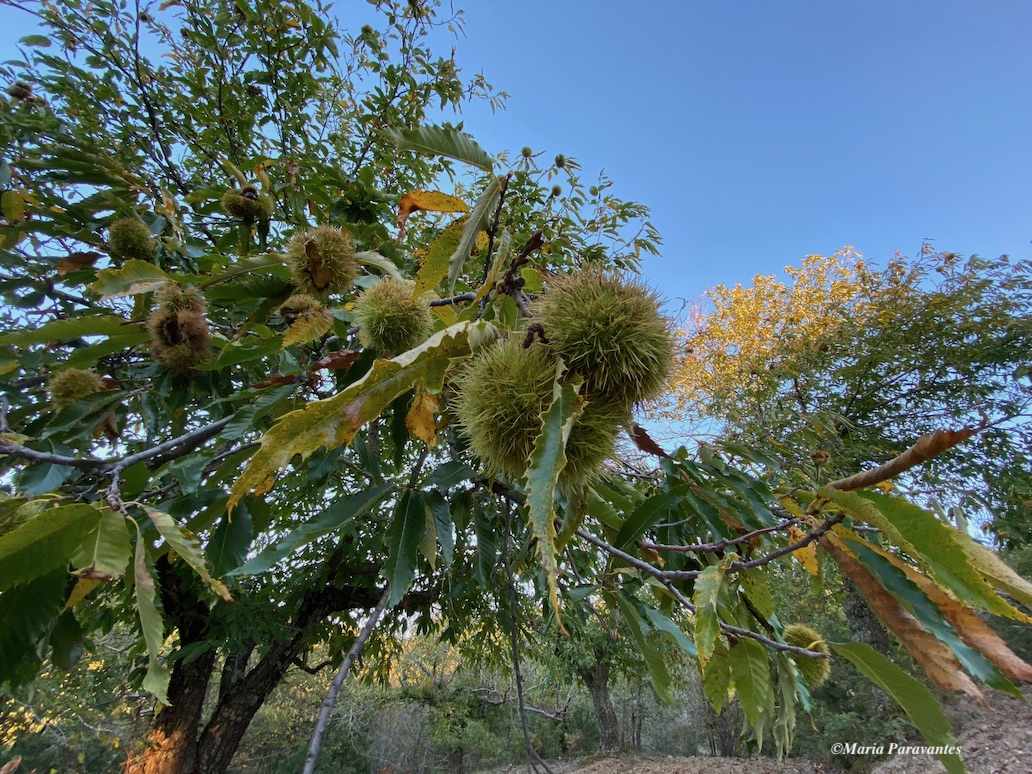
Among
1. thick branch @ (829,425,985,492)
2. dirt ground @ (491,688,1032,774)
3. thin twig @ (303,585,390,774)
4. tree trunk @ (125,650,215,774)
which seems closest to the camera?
thick branch @ (829,425,985,492)

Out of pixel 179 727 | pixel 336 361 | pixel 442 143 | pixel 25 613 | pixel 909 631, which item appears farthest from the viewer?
pixel 179 727

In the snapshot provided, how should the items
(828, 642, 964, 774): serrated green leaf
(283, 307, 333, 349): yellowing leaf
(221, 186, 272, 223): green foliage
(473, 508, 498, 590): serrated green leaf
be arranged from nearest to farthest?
(828, 642, 964, 774): serrated green leaf < (283, 307, 333, 349): yellowing leaf < (473, 508, 498, 590): serrated green leaf < (221, 186, 272, 223): green foliage

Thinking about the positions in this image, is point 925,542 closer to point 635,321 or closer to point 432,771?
point 635,321

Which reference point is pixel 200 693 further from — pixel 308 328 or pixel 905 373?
pixel 905 373

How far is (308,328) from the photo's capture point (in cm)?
117

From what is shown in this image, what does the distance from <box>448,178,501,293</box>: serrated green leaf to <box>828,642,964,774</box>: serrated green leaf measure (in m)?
1.16

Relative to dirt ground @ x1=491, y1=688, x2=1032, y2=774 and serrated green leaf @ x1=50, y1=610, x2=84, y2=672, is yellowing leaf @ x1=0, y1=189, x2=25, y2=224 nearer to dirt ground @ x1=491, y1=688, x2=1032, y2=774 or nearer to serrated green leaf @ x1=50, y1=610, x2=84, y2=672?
serrated green leaf @ x1=50, y1=610, x2=84, y2=672

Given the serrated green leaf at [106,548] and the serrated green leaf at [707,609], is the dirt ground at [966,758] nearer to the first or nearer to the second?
the serrated green leaf at [707,609]

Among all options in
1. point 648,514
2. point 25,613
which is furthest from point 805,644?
point 25,613

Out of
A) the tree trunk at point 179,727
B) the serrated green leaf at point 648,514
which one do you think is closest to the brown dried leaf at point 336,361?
the serrated green leaf at point 648,514

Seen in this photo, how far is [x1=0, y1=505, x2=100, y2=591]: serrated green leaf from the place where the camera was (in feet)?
2.58

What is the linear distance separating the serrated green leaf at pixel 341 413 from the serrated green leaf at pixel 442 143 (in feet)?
1.51

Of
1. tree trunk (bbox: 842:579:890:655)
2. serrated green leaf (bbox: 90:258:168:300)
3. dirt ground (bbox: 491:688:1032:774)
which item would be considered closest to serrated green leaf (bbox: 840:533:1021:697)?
serrated green leaf (bbox: 90:258:168:300)

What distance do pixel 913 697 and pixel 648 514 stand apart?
0.59m
